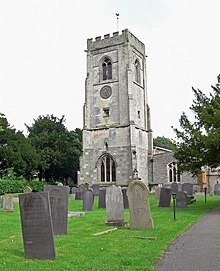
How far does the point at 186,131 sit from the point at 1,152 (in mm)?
25823

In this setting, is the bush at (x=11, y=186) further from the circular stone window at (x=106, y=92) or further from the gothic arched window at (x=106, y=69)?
the gothic arched window at (x=106, y=69)

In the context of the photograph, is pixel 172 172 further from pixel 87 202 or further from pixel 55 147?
pixel 87 202

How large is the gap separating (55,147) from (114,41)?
1624 cm

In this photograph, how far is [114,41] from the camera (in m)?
39.4

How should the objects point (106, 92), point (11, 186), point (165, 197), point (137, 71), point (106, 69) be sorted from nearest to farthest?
point (165, 197)
point (11, 186)
point (106, 92)
point (106, 69)
point (137, 71)

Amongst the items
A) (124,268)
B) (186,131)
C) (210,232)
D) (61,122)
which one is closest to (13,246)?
(124,268)

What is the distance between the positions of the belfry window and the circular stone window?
21.1 feet

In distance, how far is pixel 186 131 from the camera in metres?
17.7

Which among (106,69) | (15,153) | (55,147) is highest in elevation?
(106,69)

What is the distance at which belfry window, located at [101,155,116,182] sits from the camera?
3703 centimetres

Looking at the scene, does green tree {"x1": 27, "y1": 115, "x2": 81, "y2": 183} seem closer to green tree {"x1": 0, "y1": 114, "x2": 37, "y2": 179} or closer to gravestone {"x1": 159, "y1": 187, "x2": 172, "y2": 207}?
green tree {"x1": 0, "y1": 114, "x2": 37, "y2": 179}

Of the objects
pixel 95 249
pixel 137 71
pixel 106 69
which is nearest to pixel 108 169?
pixel 106 69

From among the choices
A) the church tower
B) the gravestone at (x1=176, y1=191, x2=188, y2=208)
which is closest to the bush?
the church tower

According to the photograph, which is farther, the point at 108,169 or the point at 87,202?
the point at 108,169
